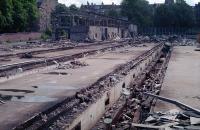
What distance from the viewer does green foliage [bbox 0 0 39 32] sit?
6045cm

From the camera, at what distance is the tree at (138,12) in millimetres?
123750

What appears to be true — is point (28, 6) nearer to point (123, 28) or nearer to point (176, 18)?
point (123, 28)

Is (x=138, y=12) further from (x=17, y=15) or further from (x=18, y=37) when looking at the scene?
(x=18, y=37)

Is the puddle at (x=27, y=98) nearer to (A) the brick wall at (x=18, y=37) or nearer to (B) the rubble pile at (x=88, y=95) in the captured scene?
(B) the rubble pile at (x=88, y=95)

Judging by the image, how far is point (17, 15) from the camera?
214 ft

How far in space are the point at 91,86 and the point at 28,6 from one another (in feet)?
182

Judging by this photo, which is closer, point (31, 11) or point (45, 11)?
point (31, 11)

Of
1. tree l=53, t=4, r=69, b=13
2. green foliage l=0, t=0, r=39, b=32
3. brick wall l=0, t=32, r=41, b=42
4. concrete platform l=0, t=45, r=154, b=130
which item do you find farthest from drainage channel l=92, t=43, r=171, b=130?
tree l=53, t=4, r=69, b=13

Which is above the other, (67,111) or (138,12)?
(138,12)

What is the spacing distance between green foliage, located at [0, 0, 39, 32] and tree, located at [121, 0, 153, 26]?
52759 millimetres

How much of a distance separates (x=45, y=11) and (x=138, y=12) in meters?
43.6

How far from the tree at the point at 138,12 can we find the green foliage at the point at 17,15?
5276 cm

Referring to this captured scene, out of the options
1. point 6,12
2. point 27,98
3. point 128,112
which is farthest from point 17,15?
point 128,112

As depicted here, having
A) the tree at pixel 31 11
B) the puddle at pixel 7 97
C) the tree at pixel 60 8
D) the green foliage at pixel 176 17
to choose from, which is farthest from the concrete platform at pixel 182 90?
the green foliage at pixel 176 17
